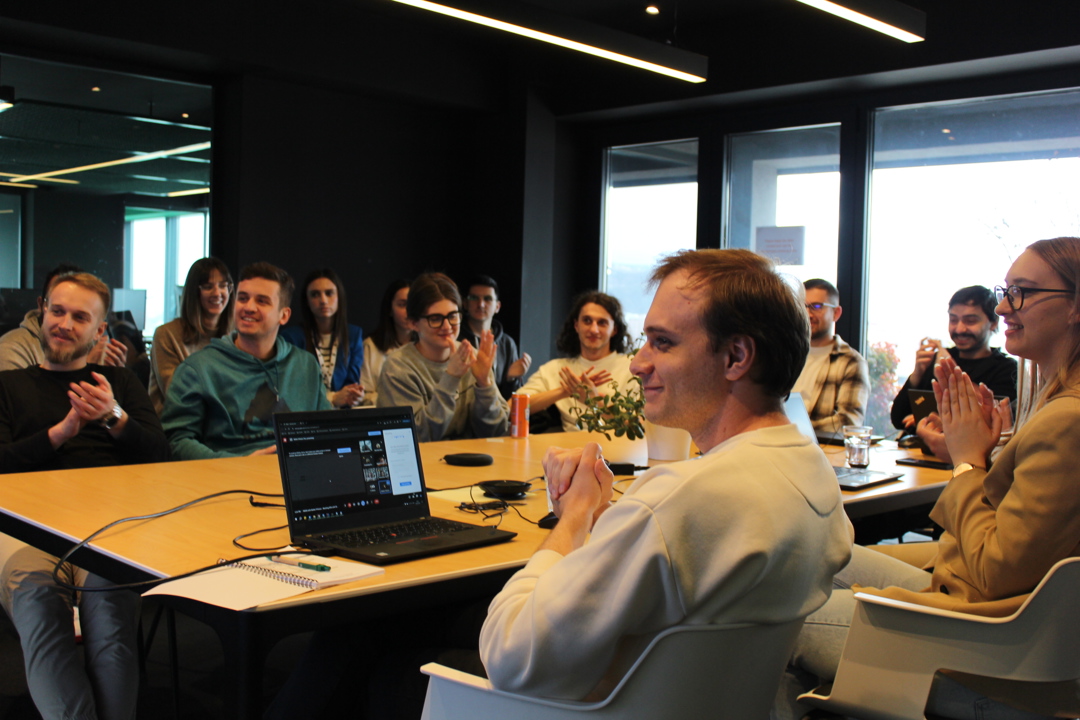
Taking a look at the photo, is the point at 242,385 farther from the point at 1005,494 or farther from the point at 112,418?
the point at 1005,494

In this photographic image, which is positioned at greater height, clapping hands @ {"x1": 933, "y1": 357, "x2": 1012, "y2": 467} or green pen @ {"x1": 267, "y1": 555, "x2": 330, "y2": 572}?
clapping hands @ {"x1": 933, "y1": 357, "x2": 1012, "y2": 467}

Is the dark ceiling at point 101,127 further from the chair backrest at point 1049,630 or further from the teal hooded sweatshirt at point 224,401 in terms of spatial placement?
the chair backrest at point 1049,630

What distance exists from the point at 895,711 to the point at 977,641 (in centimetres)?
19

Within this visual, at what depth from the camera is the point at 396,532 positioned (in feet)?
6.20

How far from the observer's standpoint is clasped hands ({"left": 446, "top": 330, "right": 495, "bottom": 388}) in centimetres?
361

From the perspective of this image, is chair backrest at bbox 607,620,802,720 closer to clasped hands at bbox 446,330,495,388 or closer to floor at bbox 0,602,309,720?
floor at bbox 0,602,309,720

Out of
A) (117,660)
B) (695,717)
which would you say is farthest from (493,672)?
(117,660)

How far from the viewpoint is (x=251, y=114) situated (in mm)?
5609

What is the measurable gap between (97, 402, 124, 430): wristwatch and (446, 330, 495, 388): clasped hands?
1251mm

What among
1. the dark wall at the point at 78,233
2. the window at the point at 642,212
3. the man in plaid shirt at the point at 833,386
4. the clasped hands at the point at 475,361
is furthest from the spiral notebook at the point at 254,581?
the window at the point at 642,212

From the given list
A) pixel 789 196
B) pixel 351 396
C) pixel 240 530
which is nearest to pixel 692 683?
pixel 240 530

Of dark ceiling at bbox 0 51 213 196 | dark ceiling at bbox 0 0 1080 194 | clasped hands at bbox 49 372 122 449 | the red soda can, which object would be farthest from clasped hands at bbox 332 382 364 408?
dark ceiling at bbox 0 51 213 196

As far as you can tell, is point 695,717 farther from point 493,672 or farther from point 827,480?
point 827,480

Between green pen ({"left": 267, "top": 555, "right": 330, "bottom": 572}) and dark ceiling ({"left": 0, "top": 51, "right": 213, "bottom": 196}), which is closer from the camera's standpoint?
green pen ({"left": 267, "top": 555, "right": 330, "bottom": 572})
